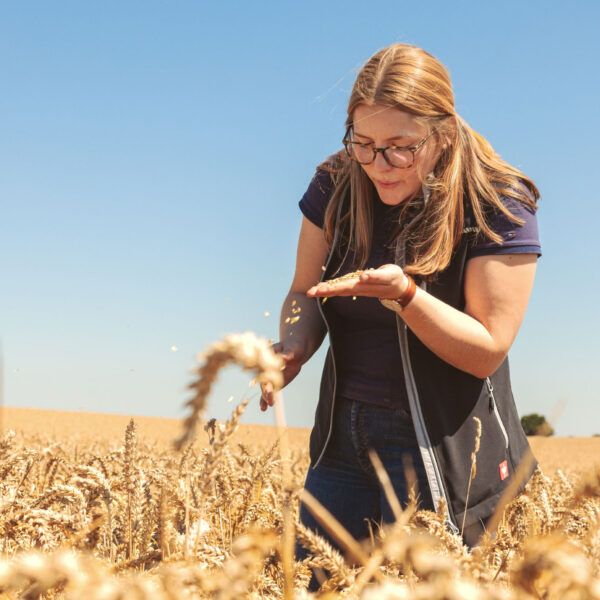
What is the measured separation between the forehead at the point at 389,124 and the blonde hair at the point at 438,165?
2 cm

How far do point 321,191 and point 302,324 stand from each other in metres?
0.67

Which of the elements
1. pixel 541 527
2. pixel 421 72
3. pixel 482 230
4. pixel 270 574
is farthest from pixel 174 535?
pixel 421 72

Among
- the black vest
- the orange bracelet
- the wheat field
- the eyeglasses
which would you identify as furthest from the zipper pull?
the eyeglasses

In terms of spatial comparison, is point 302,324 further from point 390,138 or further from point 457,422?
point 390,138

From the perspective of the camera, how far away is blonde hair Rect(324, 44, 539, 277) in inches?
104

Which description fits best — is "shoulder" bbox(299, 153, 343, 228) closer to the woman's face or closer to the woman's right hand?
the woman's face

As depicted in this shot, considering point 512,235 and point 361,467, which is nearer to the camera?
point 512,235

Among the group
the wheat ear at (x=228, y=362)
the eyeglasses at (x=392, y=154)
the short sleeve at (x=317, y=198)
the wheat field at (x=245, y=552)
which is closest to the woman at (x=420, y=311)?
the eyeglasses at (x=392, y=154)

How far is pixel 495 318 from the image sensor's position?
2.58 metres

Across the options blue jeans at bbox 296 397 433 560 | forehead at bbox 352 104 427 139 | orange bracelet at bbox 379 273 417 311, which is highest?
forehead at bbox 352 104 427 139

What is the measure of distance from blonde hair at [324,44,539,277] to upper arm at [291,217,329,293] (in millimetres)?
274

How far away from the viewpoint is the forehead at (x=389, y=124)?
102 inches

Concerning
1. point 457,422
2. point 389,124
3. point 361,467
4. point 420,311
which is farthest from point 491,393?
point 389,124

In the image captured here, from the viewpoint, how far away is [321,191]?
326 centimetres
